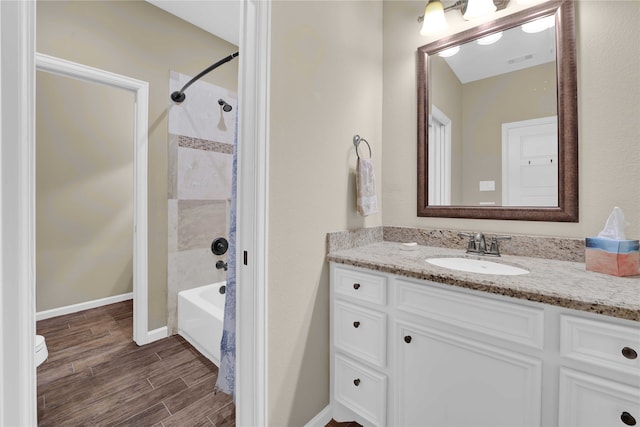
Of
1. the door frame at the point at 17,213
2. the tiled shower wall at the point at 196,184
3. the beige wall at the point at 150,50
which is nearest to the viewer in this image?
the door frame at the point at 17,213

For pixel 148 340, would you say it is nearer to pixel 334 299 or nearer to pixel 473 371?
pixel 334 299

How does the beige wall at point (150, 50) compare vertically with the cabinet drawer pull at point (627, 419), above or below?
above

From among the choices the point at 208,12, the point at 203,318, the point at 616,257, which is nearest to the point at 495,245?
the point at 616,257

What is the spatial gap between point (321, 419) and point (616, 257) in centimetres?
142

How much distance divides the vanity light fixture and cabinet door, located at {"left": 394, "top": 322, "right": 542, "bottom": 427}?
1.57 metres

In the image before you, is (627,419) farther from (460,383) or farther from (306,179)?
(306,179)

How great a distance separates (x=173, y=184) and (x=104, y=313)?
1.65 meters

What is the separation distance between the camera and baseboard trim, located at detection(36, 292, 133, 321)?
2676 millimetres

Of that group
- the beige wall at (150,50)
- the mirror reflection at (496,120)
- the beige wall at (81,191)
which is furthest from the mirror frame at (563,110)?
the beige wall at (81,191)

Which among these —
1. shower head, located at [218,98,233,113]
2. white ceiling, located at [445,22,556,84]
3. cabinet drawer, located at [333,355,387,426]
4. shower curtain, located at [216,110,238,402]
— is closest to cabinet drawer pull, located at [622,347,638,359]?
cabinet drawer, located at [333,355,387,426]

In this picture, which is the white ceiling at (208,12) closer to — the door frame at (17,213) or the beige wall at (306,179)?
the beige wall at (306,179)

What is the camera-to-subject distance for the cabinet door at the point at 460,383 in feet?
3.04

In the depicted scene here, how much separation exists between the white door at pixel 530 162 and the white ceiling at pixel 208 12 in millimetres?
1948

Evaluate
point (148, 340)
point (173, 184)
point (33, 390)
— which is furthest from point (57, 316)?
point (33, 390)
